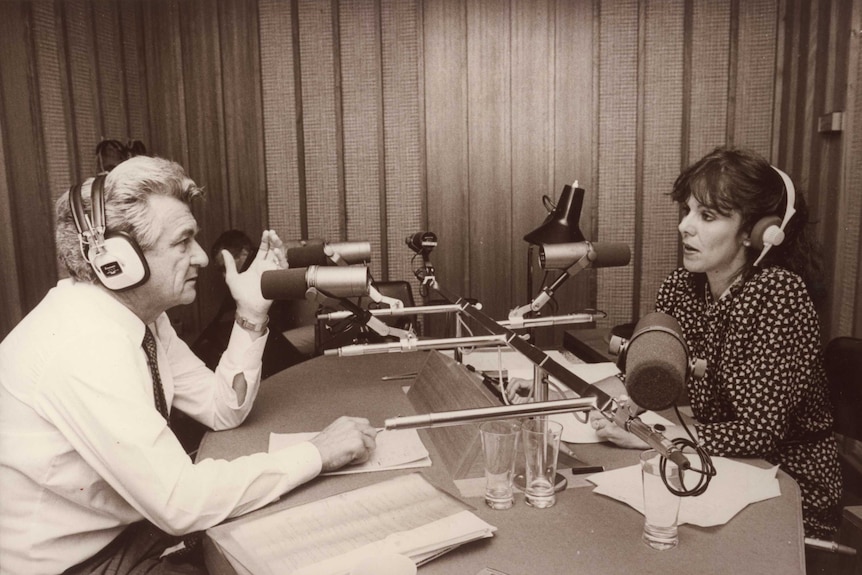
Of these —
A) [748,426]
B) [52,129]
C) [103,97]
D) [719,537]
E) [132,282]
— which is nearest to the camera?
[719,537]


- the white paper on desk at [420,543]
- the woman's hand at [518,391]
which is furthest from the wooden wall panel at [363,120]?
the white paper on desk at [420,543]

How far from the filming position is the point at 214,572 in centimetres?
114

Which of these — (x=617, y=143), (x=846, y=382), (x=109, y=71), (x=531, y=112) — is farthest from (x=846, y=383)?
(x=109, y=71)

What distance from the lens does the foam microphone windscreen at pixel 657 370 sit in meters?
0.83

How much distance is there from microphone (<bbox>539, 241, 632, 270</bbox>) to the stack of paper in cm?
56

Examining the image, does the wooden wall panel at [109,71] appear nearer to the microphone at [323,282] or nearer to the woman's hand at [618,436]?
the microphone at [323,282]

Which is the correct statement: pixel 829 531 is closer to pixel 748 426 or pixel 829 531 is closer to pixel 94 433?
pixel 748 426

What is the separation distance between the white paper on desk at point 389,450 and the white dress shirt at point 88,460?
0.12 metres

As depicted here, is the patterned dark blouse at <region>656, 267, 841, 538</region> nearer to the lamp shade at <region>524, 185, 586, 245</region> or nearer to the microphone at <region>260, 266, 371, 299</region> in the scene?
the lamp shade at <region>524, 185, 586, 245</region>

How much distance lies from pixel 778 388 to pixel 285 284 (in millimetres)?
1128

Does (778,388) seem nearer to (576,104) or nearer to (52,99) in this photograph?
(576,104)

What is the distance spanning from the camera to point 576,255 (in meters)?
1.51

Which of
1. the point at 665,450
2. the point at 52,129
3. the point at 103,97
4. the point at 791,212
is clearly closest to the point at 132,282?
the point at 665,450

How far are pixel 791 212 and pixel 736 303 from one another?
29cm
